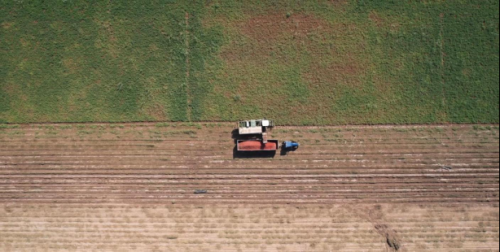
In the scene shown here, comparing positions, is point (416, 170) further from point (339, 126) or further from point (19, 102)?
point (19, 102)

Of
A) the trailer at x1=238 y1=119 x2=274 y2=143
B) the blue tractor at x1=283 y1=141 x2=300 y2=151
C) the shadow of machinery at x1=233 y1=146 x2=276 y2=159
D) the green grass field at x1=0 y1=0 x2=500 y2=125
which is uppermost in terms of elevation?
the green grass field at x1=0 y1=0 x2=500 y2=125

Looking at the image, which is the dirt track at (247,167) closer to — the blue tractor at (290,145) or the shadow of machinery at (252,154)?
the shadow of machinery at (252,154)

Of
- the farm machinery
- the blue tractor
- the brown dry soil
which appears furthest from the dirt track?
the farm machinery

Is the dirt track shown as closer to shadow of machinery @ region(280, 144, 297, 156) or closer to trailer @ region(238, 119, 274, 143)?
shadow of machinery @ region(280, 144, 297, 156)

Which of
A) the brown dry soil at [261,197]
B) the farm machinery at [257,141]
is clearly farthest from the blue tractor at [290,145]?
the brown dry soil at [261,197]

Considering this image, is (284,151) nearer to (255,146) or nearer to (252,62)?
(255,146)

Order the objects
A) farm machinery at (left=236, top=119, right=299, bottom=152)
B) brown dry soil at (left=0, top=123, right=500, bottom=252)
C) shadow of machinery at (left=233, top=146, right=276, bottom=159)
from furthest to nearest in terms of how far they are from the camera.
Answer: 1. shadow of machinery at (left=233, top=146, right=276, bottom=159)
2. brown dry soil at (left=0, top=123, right=500, bottom=252)
3. farm machinery at (left=236, top=119, right=299, bottom=152)

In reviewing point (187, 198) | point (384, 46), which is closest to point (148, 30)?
point (187, 198)
